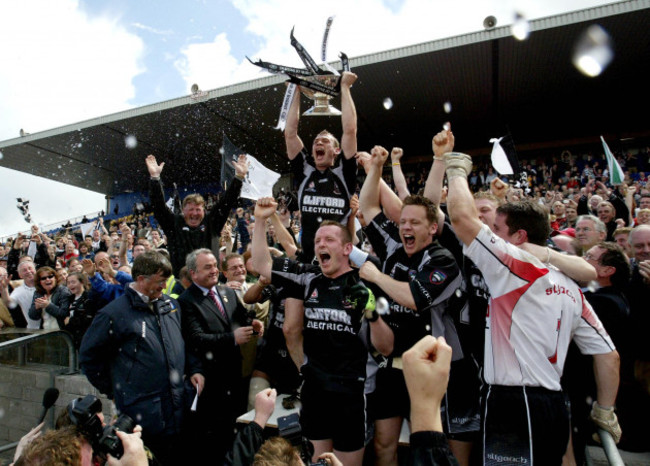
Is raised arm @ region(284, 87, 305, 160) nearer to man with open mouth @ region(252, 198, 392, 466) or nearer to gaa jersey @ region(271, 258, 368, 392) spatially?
man with open mouth @ region(252, 198, 392, 466)

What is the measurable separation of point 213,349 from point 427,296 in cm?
212

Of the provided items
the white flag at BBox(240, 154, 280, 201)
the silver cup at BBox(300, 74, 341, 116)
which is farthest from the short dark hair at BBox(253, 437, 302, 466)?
the white flag at BBox(240, 154, 280, 201)

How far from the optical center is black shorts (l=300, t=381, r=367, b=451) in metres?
2.76

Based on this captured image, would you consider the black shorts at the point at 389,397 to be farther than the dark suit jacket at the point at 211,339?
No

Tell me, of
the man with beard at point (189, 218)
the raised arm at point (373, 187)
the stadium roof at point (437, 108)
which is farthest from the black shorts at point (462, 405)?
the stadium roof at point (437, 108)

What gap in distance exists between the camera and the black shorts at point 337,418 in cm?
276

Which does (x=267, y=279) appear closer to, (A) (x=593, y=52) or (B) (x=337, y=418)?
(B) (x=337, y=418)

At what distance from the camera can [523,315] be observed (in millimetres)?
2260

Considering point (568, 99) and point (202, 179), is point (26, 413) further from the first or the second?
point (202, 179)

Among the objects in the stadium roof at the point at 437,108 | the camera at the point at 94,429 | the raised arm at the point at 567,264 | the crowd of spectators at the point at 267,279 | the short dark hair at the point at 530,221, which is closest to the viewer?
the camera at the point at 94,429

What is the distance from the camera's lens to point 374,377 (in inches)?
113

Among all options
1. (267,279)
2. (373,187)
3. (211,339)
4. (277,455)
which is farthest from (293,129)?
(277,455)

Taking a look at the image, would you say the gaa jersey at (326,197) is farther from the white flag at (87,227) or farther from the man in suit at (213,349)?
the white flag at (87,227)

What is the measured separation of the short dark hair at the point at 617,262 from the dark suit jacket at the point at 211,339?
112 inches
